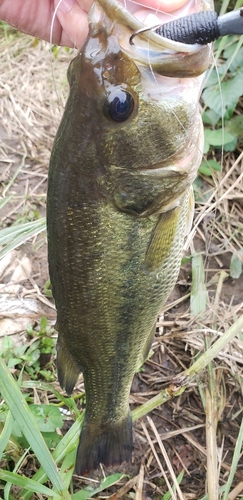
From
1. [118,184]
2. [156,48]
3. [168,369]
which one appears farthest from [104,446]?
[156,48]

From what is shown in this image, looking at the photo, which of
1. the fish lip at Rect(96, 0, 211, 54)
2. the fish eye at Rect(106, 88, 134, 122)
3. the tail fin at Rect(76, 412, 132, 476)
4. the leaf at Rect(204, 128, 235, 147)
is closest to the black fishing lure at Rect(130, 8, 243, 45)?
the fish lip at Rect(96, 0, 211, 54)

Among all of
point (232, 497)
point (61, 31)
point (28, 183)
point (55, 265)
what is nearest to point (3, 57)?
point (28, 183)

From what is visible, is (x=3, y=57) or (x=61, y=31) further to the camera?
(x=3, y=57)

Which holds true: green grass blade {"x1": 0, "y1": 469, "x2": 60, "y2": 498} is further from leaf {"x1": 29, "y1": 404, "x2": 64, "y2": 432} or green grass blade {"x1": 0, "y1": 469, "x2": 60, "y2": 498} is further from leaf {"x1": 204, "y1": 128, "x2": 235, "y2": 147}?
leaf {"x1": 204, "y1": 128, "x2": 235, "y2": 147}

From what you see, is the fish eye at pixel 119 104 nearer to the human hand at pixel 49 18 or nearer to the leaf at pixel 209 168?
the human hand at pixel 49 18

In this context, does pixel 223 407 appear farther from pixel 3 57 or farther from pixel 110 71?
pixel 3 57

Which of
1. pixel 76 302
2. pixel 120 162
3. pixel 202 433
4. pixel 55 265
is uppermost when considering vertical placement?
pixel 120 162
